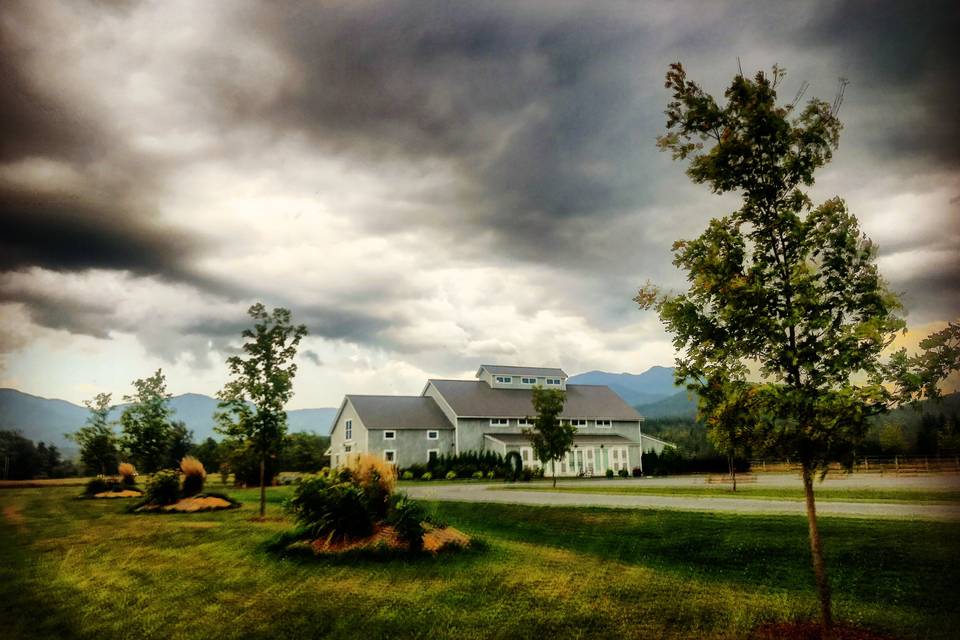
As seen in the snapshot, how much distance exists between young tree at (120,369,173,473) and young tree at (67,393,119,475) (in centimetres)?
169

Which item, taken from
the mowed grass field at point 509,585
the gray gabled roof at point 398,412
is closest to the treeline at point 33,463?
the mowed grass field at point 509,585

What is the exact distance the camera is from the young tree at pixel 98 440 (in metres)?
38.4

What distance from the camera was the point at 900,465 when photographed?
49031 millimetres

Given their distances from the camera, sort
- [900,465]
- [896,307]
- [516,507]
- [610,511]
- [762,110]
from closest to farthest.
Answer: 1. [896,307]
2. [762,110]
3. [610,511]
4. [516,507]
5. [900,465]

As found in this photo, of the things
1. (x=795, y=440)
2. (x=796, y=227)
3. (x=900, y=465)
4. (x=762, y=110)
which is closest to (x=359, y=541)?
(x=795, y=440)

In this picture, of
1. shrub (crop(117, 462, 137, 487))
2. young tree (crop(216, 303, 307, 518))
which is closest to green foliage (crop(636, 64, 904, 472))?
young tree (crop(216, 303, 307, 518))

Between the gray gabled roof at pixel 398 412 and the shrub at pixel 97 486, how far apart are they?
21.9m

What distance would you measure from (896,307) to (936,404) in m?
1.26

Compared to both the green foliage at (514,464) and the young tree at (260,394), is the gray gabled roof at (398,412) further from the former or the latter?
the young tree at (260,394)

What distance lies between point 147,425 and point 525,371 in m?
36.8

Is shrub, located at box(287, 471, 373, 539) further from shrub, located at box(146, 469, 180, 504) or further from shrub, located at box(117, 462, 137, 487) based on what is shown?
shrub, located at box(117, 462, 137, 487)

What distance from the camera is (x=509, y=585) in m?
8.79

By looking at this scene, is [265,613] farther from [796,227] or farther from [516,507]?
[516,507]

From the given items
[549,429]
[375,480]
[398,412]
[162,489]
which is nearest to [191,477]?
[162,489]
